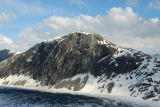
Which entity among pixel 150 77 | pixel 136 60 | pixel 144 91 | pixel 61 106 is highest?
pixel 136 60

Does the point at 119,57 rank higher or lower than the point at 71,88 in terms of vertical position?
higher

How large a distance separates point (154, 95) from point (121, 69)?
163 feet

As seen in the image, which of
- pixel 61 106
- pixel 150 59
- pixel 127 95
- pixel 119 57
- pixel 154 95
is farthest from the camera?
pixel 119 57

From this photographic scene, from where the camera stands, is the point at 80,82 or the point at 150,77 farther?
the point at 80,82

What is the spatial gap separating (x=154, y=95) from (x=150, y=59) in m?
49.4

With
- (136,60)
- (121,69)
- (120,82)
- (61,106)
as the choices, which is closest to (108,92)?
(120,82)

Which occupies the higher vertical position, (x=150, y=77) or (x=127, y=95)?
(x=150, y=77)

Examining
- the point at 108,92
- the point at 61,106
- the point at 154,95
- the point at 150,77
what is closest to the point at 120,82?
the point at 108,92

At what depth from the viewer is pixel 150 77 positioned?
511 feet

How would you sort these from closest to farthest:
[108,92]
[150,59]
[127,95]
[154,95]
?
1. [154,95]
2. [127,95]
3. [108,92]
4. [150,59]

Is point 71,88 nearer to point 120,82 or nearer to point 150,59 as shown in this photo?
point 120,82

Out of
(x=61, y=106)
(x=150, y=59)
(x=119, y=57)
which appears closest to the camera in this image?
(x=61, y=106)

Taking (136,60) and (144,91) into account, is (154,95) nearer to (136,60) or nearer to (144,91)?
(144,91)

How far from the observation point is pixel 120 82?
169000 mm
